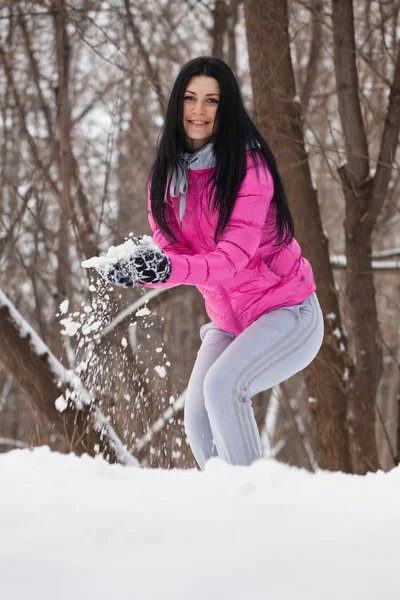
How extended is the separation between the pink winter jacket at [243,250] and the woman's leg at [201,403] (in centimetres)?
7

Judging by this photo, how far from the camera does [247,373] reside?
9.04 ft

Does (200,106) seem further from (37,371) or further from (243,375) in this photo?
(37,371)

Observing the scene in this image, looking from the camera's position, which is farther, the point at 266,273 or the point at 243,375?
the point at 266,273

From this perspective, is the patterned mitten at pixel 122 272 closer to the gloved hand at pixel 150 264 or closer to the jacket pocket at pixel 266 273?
the gloved hand at pixel 150 264

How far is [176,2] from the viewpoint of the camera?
9906 mm

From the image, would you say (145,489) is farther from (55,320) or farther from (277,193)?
(55,320)

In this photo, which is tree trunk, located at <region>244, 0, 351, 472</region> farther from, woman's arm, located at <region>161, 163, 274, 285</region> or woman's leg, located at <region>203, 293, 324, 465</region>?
woman's leg, located at <region>203, 293, 324, 465</region>

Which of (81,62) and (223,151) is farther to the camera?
(81,62)

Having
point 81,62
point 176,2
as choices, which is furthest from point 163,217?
point 81,62

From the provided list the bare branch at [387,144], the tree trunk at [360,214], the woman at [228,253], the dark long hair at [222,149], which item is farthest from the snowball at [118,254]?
the bare branch at [387,144]

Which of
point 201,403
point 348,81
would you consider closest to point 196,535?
point 201,403

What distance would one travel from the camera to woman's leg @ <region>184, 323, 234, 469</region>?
9.81 ft

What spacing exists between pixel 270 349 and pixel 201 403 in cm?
39

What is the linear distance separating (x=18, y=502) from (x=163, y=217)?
1.38 m
